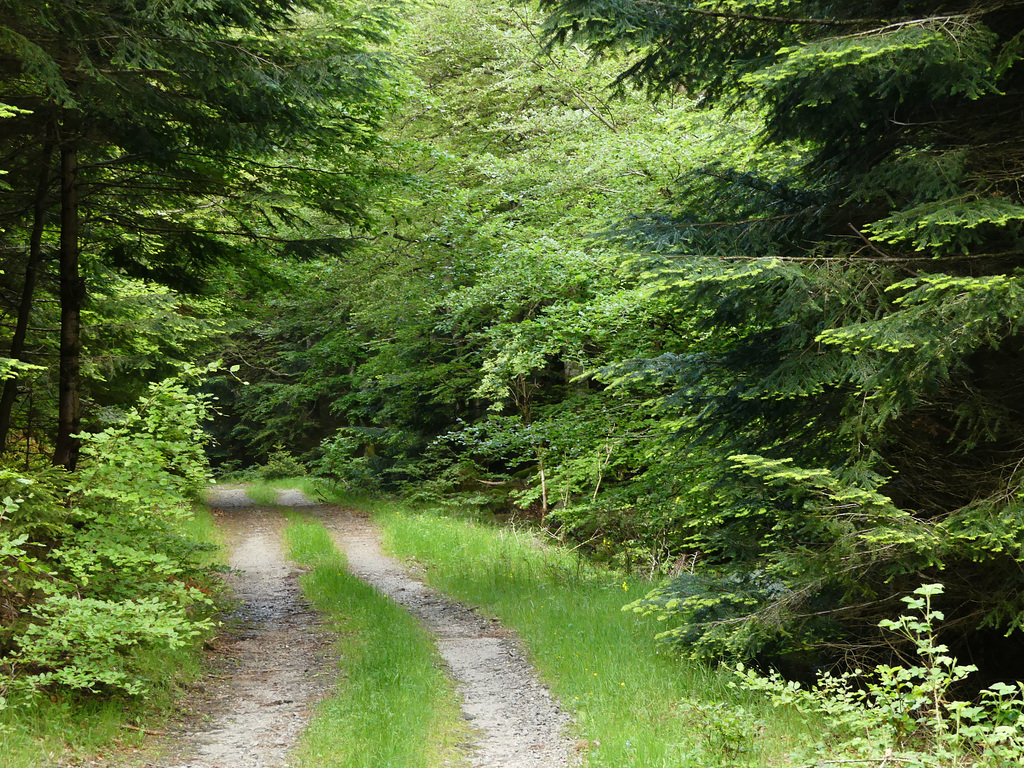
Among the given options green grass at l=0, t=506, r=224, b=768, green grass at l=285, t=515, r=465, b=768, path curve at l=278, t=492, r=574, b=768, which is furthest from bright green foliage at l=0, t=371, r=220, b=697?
path curve at l=278, t=492, r=574, b=768

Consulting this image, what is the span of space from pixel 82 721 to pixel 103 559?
1387 millimetres

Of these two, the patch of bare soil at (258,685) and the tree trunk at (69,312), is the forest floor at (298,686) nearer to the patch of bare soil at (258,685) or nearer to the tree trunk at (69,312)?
the patch of bare soil at (258,685)

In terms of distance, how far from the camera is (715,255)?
20.7 ft

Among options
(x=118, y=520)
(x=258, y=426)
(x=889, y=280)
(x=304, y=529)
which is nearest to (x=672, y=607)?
(x=889, y=280)

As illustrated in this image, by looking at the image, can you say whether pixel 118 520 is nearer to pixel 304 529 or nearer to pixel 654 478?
pixel 654 478

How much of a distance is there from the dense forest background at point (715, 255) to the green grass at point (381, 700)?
223 cm

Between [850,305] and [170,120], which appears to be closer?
[850,305]

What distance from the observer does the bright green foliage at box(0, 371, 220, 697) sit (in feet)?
18.3

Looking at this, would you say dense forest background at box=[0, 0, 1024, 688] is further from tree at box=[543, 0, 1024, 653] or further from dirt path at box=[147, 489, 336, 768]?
dirt path at box=[147, 489, 336, 768]

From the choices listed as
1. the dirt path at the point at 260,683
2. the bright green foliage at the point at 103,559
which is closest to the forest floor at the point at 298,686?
the dirt path at the point at 260,683

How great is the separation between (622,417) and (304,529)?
8.79 metres

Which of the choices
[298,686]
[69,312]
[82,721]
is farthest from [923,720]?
[69,312]

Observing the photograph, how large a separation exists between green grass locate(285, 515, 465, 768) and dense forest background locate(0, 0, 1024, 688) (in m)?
2.23

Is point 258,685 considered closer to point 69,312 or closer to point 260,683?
point 260,683
